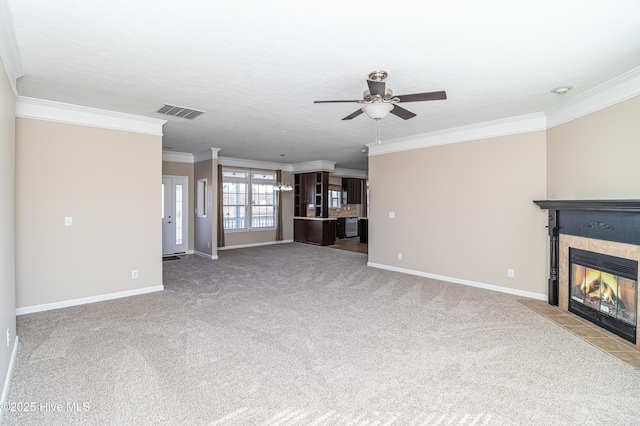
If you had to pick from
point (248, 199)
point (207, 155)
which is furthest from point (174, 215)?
point (248, 199)

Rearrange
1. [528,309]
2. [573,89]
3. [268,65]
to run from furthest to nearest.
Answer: [528,309] → [573,89] → [268,65]

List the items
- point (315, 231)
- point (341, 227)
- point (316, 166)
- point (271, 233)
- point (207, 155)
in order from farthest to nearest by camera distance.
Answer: point (341, 227) < point (271, 233) < point (315, 231) < point (316, 166) < point (207, 155)

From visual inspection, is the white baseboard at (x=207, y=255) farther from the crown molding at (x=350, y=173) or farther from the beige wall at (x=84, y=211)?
the crown molding at (x=350, y=173)

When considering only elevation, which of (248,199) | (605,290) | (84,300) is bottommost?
(84,300)

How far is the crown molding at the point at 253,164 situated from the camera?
29.2ft

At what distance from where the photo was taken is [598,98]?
11.6 feet

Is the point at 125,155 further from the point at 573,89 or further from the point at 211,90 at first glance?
the point at 573,89

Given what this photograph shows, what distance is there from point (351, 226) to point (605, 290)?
8.62 m

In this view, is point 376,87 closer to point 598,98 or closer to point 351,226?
point 598,98

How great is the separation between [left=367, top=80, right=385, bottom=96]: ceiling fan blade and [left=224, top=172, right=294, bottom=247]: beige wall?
7118 millimetres

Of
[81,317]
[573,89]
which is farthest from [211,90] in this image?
[573,89]

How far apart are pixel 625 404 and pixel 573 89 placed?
9.87 ft

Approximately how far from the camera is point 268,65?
2904 mm

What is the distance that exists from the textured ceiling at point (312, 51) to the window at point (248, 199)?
16.1 ft
